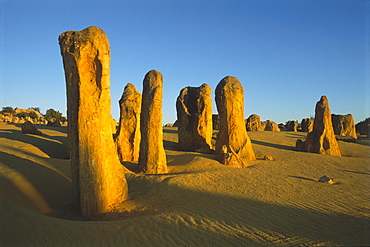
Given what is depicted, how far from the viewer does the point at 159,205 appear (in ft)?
23.6

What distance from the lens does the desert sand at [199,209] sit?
5227mm

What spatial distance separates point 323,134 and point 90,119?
12.3m

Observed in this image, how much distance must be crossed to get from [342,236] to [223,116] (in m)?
8.95

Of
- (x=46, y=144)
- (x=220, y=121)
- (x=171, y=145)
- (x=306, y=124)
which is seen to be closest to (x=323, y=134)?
(x=220, y=121)

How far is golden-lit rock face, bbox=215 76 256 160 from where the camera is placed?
1352 cm

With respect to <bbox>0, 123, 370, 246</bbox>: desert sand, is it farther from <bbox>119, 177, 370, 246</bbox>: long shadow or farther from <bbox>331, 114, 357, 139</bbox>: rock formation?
<bbox>331, 114, 357, 139</bbox>: rock formation

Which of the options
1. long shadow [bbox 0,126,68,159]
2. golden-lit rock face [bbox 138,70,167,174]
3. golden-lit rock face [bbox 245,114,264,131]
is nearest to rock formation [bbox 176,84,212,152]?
golden-lit rock face [bbox 138,70,167,174]

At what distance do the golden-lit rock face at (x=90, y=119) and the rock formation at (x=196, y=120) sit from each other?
866cm

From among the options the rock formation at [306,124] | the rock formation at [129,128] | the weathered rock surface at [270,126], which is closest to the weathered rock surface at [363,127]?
the rock formation at [306,124]

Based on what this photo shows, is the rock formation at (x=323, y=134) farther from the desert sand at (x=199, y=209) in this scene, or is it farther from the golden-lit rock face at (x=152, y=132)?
the golden-lit rock face at (x=152, y=132)

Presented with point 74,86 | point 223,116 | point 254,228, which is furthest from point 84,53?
point 223,116

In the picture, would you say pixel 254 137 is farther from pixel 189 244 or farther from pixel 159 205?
pixel 189 244

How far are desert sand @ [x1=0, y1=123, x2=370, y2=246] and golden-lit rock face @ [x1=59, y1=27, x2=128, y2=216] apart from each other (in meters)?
0.54

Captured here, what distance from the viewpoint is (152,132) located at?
10.3 m
